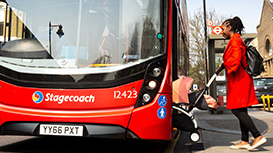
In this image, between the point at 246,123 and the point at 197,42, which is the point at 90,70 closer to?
the point at 246,123

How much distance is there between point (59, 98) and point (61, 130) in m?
0.43

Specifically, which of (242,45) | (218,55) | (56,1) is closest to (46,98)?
(56,1)

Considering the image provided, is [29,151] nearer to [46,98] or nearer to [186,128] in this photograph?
[46,98]

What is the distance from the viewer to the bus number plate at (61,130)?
4754 millimetres

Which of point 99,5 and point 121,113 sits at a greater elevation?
point 99,5

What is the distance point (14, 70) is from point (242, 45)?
3.36m

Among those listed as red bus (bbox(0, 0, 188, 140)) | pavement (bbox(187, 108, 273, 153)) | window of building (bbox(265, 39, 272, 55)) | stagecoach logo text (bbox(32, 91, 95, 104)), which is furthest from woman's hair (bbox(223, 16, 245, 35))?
window of building (bbox(265, 39, 272, 55))

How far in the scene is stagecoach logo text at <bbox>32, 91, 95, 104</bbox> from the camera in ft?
15.7

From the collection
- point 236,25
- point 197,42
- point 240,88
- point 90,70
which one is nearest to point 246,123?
point 240,88

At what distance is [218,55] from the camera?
15.0 m

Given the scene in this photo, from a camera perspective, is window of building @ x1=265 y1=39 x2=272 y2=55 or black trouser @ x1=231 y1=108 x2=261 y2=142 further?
window of building @ x1=265 y1=39 x2=272 y2=55

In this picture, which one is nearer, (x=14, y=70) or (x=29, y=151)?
(x=14, y=70)

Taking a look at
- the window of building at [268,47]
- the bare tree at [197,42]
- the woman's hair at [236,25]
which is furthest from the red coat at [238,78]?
the window of building at [268,47]

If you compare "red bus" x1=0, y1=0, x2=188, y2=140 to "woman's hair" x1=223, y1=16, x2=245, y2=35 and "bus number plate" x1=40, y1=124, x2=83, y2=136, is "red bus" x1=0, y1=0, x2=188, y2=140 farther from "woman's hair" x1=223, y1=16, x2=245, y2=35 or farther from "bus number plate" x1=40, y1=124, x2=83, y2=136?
"woman's hair" x1=223, y1=16, x2=245, y2=35
